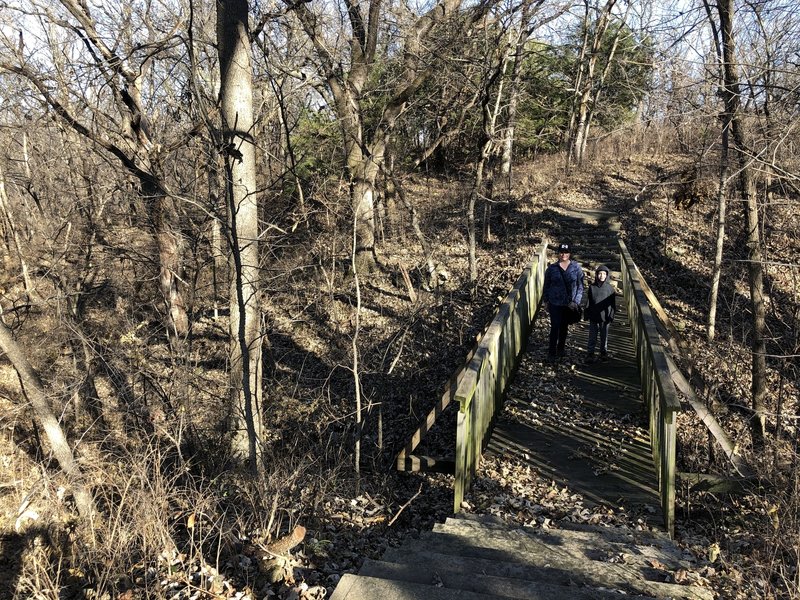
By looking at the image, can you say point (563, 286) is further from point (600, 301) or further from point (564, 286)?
point (600, 301)

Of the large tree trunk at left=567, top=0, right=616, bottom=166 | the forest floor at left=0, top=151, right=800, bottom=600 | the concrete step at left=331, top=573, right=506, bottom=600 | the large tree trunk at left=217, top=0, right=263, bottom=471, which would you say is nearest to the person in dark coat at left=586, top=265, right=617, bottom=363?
the forest floor at left=0, top=151, right=800, bottom=600

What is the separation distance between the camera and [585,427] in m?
7.96

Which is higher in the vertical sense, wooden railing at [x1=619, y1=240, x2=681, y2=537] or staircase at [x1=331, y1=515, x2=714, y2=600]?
wooden railing at [x1=619, y1=240, x2=681, y2=537]

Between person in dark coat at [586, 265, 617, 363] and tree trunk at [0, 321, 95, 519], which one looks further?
person in dark coat at [586, 265, 617, 363]

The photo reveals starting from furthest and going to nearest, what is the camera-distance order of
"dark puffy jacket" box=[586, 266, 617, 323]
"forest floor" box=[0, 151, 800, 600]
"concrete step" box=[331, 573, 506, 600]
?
"dark puffy jacket" box=[586, 266, 617, 323], "forest floor" box=[0, 151, 800, 600], "concrete step" box=[331, 573, 506, 600]

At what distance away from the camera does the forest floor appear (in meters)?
4.81

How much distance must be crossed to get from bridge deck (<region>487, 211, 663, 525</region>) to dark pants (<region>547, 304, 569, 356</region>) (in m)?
0.22

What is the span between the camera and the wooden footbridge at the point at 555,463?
403cm

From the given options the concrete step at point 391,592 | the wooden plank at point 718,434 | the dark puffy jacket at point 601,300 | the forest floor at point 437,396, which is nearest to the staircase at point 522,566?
the concrete step at point 391,592

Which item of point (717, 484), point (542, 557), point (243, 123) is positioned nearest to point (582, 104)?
point (243, 123)

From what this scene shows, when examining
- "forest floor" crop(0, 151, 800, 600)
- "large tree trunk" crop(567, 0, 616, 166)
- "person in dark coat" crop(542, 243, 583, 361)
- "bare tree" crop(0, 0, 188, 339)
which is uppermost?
"large tree trunk" crop(567, 0, 616, 166)

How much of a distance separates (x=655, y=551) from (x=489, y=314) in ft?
32.3

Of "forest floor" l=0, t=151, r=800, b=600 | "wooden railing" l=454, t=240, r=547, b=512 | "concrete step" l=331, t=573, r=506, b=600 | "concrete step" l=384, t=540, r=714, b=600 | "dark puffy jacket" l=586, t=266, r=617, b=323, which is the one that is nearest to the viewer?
"concrete step" l=331, t=573, r=506, b=600

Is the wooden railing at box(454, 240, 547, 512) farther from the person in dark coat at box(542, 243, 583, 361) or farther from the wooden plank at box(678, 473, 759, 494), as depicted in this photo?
the wooden plank at box(678, 473, 759, 494)
